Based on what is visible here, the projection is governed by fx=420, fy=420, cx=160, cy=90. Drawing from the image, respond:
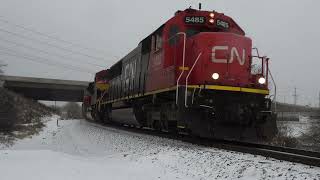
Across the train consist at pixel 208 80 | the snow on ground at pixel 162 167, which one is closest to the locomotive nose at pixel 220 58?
the train consist at pixel 208 80

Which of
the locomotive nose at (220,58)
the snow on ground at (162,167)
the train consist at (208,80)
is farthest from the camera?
the locomotive nose at (220,58)

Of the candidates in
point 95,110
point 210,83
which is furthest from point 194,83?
point 95,110

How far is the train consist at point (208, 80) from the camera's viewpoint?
1086 centimetres

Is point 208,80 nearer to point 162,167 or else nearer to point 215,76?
point 215,76

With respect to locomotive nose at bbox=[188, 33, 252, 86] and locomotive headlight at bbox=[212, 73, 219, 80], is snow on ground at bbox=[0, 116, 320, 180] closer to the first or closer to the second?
locomotive headlight at bbox=[212, 73, 219, 80]

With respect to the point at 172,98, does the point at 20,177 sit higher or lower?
lower

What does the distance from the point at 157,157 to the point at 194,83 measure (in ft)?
10.3

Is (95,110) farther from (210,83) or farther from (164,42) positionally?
(210,83)

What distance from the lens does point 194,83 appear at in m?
11.6

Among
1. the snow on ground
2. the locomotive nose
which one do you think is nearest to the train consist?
the locomotive nose

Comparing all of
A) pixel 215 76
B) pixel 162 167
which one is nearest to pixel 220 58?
pixel 215 76

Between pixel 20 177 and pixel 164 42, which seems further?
pixel 164 42

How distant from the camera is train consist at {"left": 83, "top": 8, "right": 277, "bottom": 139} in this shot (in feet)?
35.6

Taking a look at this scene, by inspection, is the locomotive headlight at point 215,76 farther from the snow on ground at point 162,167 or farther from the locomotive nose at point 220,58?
the snow on ground at point 162,167
